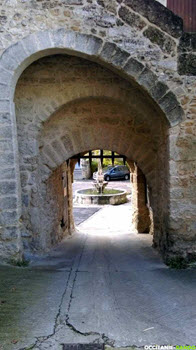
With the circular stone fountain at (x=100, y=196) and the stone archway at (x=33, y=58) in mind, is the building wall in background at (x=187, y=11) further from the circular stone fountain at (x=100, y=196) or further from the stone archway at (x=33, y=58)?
the circular stone fountain at (x=100, y=196)

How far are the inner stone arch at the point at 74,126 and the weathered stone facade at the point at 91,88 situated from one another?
15 millimetres

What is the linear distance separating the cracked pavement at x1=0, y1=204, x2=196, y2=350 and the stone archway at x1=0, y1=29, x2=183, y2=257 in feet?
1.86

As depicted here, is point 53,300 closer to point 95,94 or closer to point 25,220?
point 25,220

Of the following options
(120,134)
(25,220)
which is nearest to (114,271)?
(25,220)

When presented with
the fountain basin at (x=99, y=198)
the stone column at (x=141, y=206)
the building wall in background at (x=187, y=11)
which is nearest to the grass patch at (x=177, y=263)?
the stone column at (x=141, y=206)

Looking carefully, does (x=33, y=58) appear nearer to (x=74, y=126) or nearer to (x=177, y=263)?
(x=74, y=126)

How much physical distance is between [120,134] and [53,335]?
3.49m

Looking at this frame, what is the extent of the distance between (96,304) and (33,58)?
3.00 metres

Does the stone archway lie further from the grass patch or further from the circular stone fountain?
the circular stone fountain

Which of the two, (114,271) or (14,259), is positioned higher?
(14,259)

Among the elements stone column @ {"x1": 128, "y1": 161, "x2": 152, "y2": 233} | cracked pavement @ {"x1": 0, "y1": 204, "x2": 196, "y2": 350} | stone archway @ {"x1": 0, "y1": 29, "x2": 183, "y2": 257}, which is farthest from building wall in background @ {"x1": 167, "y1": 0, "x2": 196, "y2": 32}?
cracked pavement @ {"x1": 0, "y1": 204, "x2": 196, "y2": 350}

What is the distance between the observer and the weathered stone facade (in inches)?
138

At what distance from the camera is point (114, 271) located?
3797mm

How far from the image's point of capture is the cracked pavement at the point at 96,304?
7.09ft
